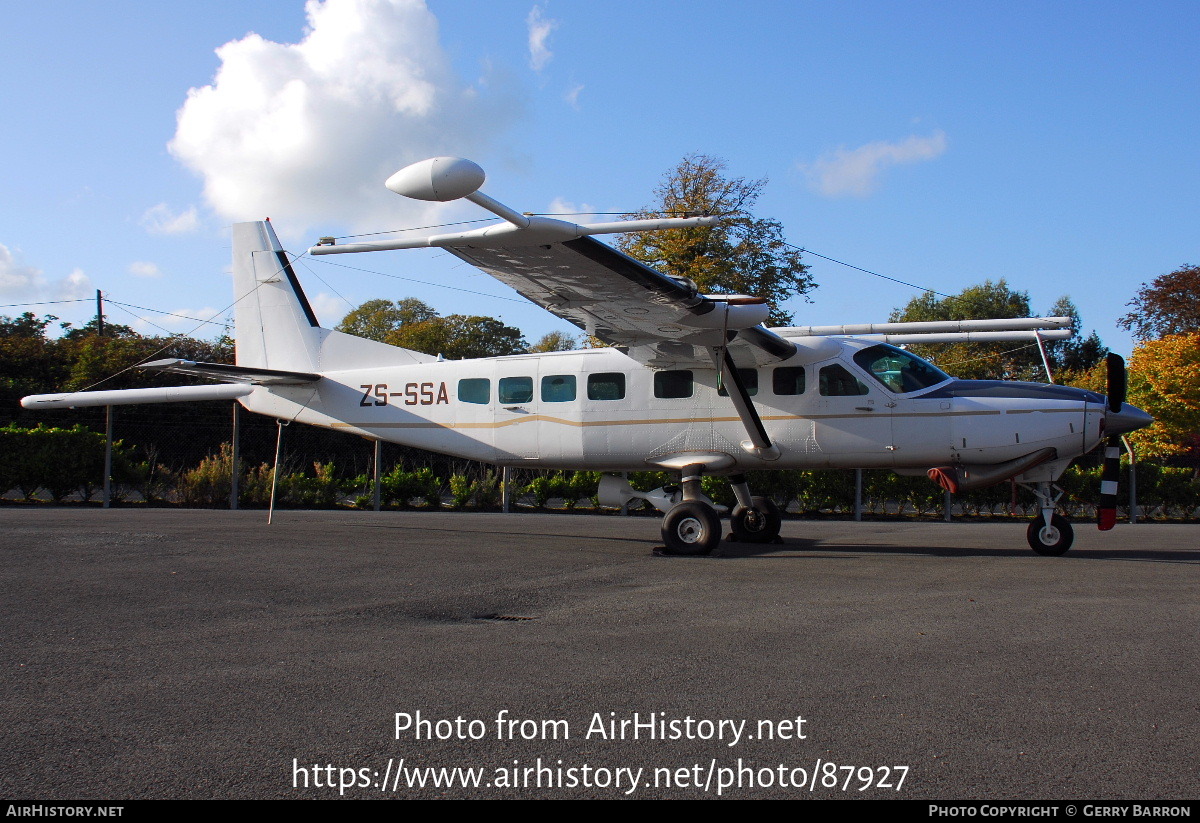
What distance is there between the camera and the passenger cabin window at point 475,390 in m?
12.8

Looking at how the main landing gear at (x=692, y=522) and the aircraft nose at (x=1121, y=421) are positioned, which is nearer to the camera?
the aircraft nose at (x=1121, y=421)

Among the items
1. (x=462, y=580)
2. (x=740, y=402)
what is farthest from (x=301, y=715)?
(x=740, y=402)

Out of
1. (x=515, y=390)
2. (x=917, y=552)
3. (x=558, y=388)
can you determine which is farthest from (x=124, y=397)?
(x=917, y=552)

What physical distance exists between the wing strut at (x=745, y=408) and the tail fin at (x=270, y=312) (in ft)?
19.4

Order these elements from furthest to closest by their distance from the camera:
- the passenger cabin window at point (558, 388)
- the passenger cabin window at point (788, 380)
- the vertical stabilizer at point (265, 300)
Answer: the vertical stabilizer at point (265, 300), the passenger cabin window at point (558, 388), the passenger cabin window at point (788, 380)

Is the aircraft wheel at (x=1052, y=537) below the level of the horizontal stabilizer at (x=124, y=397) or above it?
below

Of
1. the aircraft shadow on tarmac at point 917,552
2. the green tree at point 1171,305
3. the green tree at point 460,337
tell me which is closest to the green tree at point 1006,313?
the green tree at point 1171,305

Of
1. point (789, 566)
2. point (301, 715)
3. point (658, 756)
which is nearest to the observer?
point (658, 756)

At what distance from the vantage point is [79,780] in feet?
9.65

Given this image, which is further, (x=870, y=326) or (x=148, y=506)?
(x=148, y=506)

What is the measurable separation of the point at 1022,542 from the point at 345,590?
10362 mm

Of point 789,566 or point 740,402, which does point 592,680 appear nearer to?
point 789,566

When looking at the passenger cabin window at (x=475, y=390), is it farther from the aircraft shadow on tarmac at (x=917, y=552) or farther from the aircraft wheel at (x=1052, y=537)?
the aircraft wheel at (x=1052, y=537)

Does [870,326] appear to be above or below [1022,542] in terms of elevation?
above
